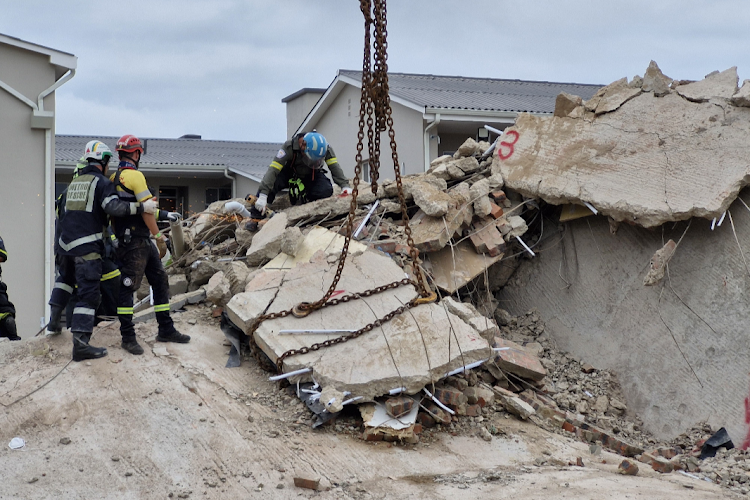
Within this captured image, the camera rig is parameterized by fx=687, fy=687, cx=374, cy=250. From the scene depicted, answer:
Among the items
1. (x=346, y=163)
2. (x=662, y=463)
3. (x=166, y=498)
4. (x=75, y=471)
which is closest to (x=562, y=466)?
(x=662, y=463)

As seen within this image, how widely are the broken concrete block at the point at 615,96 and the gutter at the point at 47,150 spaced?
816 cm

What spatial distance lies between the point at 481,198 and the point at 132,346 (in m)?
3.61

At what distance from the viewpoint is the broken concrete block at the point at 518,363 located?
586cm

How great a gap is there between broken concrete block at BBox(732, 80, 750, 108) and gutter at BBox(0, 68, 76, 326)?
30.8ft

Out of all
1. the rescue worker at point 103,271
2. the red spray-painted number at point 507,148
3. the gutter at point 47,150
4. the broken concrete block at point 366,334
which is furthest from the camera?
the gutter at point 47,150

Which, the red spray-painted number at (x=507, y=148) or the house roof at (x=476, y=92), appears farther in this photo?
the house roof at (x=476, y=92)

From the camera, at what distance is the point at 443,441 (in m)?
5.09

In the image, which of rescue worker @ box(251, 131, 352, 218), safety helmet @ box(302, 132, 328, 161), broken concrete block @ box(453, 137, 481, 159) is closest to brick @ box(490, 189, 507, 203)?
broken concrete block @ box(453, 137, 481, 159)

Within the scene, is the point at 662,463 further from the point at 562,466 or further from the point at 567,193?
the point at 567,193

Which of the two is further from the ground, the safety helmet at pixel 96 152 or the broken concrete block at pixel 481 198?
the safety helmet at pixel 96 152

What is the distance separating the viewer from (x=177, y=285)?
754 cm

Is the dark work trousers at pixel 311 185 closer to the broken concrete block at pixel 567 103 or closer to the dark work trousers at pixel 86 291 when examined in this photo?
the broken concrete block at pixel 567 103

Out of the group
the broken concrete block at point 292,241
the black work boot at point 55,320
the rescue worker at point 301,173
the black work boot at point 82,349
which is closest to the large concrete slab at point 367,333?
the broken concrete block at point 292,241

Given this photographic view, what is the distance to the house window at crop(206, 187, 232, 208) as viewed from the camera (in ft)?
61.4
